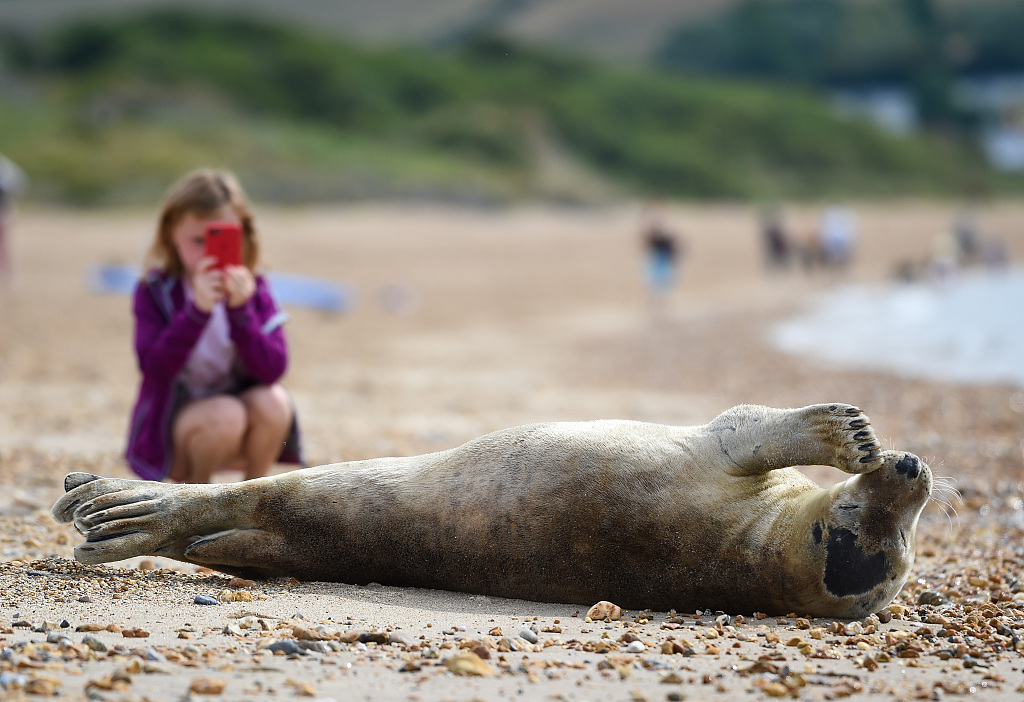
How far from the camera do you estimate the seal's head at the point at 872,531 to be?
311cm

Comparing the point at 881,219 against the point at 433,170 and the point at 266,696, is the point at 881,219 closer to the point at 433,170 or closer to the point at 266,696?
the point at 433,170

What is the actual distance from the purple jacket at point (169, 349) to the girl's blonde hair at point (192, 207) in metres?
0.07

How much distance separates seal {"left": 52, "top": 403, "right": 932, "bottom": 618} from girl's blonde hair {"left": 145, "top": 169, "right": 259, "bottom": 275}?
3.74 ft

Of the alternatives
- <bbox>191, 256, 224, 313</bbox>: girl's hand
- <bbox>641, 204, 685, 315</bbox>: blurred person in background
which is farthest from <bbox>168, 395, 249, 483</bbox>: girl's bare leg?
<bbox>641, 204, 685, 315</bbox>: blurred person in background

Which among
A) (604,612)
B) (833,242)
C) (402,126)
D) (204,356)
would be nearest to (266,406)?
(204,356)

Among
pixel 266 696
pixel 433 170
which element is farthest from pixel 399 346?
pixel 433 170

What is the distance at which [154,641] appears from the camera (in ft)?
9.32

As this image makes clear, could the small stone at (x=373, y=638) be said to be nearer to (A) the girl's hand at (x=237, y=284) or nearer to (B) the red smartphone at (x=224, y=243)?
(A) the girl's hand at (x=237, y=284)

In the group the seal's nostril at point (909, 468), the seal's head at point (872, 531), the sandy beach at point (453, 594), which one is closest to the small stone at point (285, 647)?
the sandy beach at point (453, 594)

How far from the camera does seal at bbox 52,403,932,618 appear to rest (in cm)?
319

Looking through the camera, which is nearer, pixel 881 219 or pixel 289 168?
pixel 289 168

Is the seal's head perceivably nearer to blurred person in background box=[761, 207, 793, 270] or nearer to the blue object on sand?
the blue object on sand

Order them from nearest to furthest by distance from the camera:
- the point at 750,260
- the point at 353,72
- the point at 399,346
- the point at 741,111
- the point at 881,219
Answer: the point at 399,346 < the point at 750,260 < the point at 881,219 < the point at 353,72 < the point at 741,111

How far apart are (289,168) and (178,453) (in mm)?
35748
